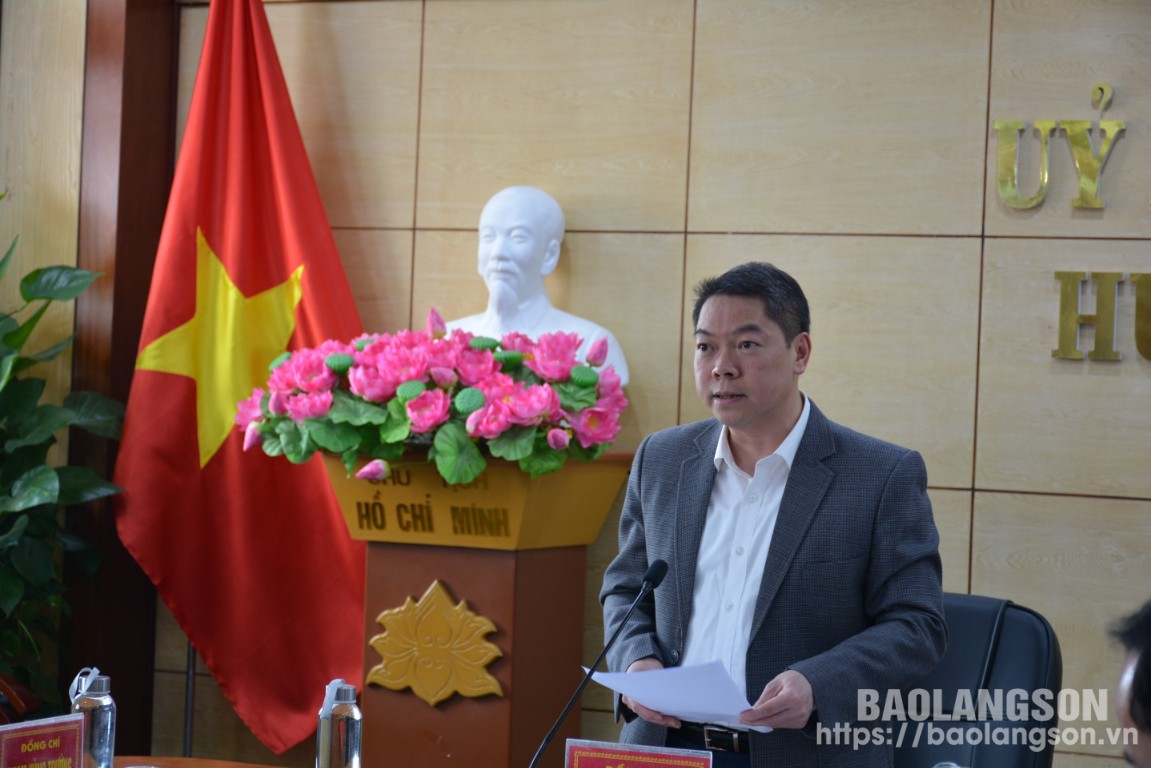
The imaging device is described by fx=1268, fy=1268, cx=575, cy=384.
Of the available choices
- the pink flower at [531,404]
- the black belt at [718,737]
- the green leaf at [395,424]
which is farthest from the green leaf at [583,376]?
the black belt at [718,737]

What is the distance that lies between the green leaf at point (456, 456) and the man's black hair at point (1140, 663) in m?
2.08

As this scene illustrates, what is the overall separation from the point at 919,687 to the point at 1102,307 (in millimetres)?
1666

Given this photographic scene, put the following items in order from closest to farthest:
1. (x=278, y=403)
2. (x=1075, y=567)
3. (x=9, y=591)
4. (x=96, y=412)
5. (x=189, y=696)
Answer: (x=278, y=403) → (x=1075, y=567) → (x=9, y=591) → (x=96, y=412) → (x=189, y=696)

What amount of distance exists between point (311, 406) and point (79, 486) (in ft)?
3.46

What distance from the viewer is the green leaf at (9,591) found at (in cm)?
362

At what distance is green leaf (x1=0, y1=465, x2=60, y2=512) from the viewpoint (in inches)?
140

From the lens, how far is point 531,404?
3.03m

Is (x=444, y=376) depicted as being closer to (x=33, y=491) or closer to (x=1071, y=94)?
(x=33, y=491)

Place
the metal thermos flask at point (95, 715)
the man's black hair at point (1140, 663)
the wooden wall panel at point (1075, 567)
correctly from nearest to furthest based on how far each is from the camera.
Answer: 1. the man's black hair at point (1140, 663)
2. the metal thermos flask at point (95, 715)
3. the wooden wall panel at point (1075, 567)

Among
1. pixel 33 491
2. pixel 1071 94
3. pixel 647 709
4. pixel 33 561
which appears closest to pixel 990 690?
pixel 647 709

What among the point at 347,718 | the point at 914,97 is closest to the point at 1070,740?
the point at 914,97

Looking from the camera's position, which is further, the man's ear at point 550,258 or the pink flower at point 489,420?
the man's ear at point 550,258

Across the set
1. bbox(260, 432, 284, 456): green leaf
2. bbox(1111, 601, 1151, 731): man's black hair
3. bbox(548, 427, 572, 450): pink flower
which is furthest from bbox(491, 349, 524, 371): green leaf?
bbox(1111, 601, 1151, 731): man's black hair

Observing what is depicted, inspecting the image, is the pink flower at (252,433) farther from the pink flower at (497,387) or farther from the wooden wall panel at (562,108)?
the wooden wall panel at (562,108)
